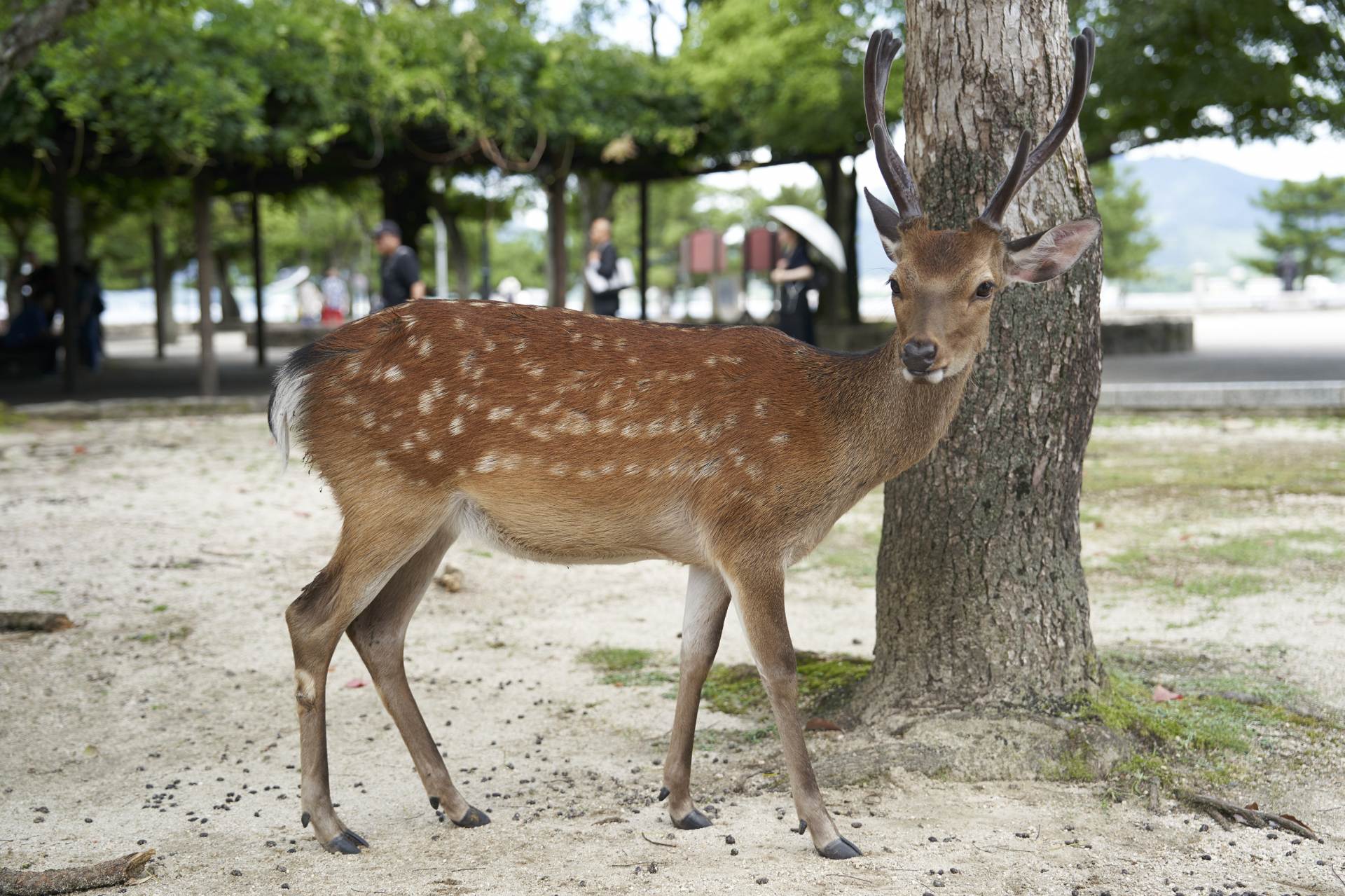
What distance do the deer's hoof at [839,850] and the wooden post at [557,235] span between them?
44.2ft

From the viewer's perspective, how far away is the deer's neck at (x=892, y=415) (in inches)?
141

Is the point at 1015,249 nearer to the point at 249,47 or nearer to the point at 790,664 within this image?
the point at 790,664

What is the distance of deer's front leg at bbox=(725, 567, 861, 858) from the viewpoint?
356 cm

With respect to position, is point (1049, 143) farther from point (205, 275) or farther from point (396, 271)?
point (205, 275)

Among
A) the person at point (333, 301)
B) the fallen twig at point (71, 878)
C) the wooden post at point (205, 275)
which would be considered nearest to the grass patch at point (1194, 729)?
the fallen twig at point (71, 878)

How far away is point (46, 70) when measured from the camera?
12375 millimetres

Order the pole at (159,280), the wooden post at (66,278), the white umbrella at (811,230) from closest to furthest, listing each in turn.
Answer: the white umbrella at (811,230), the wooden post at (66,278), the pole at (159,280)

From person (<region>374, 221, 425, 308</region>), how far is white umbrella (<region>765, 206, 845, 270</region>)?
4.57 meters

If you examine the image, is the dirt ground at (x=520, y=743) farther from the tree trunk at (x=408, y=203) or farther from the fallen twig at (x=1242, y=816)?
the tree trunk at (x=408, y=203)

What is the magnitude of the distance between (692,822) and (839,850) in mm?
472

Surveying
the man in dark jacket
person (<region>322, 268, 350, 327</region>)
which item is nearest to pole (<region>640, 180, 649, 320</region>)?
the man in dark jacket

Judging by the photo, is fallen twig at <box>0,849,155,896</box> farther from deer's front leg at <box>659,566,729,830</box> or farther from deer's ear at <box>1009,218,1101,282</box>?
deer's ear at <box>1009,218,1101,282</box>

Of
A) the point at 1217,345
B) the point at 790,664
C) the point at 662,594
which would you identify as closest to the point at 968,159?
the point at 790,664

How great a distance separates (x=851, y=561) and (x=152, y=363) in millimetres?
19403
